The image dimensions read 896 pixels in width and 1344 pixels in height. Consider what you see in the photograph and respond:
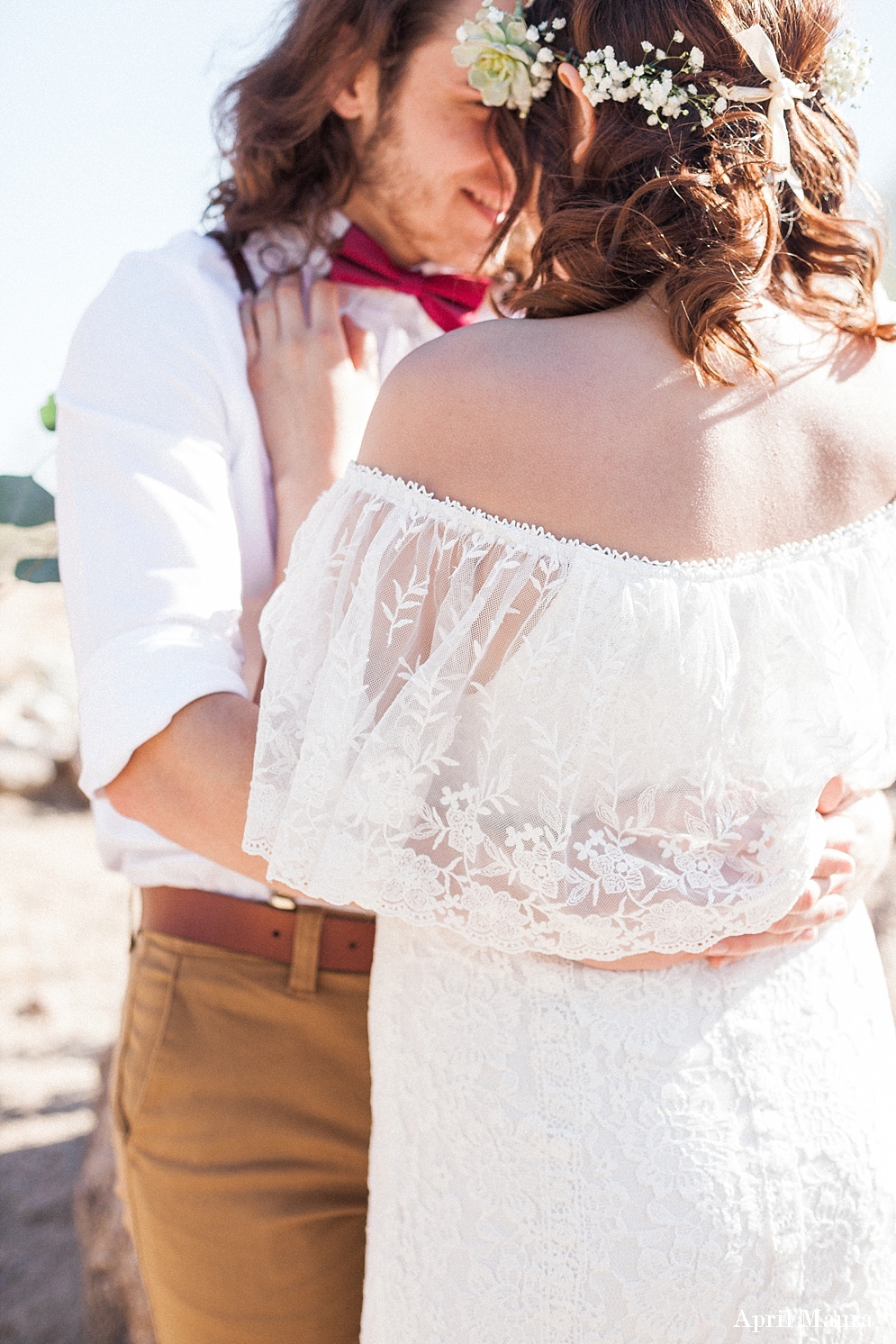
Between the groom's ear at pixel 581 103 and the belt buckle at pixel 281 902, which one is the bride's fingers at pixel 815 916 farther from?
the groom's ear at pixel 581 103

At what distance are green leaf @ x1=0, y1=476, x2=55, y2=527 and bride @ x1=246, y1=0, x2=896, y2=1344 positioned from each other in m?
1.32

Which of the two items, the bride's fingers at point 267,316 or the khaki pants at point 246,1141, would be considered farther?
the bride's fingers at point 267,316

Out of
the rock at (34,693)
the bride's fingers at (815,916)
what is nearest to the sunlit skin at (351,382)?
the bride's fingers at (815,916)

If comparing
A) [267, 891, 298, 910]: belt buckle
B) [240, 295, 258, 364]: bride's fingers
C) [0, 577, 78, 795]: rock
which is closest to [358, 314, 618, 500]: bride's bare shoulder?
[240, 295, 258, 364]: bride's fingers

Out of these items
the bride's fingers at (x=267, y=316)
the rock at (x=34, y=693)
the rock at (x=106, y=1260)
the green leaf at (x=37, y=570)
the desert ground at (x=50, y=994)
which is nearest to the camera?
the bride's fingers at (x=267, y=316)

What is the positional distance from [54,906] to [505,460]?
4.50 metres

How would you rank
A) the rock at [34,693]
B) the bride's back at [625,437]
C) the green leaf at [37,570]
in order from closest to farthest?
1. the bride's back at [625,437]
2. the green leaf at [37,570]
3. the rock at [34,693]

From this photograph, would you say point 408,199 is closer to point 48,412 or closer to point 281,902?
point 48,412

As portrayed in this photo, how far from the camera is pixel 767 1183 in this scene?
1.24 meters

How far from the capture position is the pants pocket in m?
1.90

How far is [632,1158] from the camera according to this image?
4.02ft

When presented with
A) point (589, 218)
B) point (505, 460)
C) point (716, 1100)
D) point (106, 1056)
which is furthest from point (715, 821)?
point (106, 1056)

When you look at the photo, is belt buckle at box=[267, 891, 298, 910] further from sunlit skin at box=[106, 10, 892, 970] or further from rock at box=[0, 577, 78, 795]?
rock at box=[0, 577, 78, 795]

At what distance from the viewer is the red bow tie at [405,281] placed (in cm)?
219
